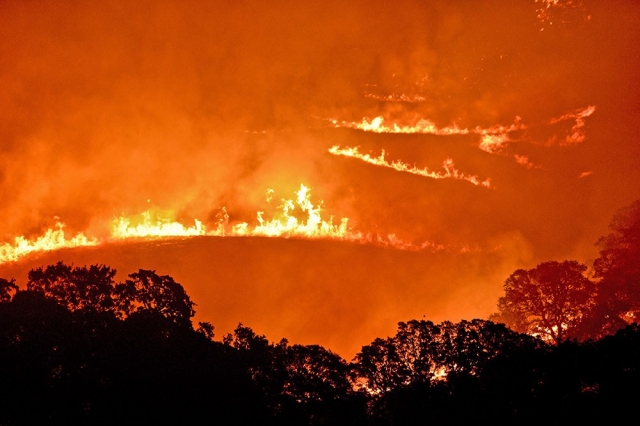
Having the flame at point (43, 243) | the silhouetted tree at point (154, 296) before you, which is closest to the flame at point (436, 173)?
the flame at point (43, 243)

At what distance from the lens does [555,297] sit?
5231 centimetres

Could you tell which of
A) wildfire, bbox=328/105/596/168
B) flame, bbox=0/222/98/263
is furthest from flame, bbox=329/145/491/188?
flame, bbox=0/222/98/263

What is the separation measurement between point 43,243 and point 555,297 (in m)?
65.1

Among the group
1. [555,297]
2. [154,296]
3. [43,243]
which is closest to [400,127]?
[555,297]

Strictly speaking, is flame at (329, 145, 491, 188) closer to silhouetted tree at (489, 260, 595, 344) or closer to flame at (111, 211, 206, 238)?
silhouetted tree at (489, 260, 595, 344)

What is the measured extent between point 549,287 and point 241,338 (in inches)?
1327

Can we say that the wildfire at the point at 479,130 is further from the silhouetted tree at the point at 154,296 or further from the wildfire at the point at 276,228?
the silhouetted tree at the point at 154,296

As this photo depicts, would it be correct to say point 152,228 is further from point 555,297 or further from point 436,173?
point 555,297

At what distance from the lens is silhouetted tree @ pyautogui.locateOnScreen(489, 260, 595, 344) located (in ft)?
170

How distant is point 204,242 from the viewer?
74.4 m

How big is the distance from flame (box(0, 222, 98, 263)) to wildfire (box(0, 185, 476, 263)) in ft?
0.41

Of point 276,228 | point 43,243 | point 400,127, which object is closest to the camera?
point 43,243

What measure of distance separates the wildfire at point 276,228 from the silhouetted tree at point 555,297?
2318 cm

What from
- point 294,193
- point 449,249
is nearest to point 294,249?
point 294,193
